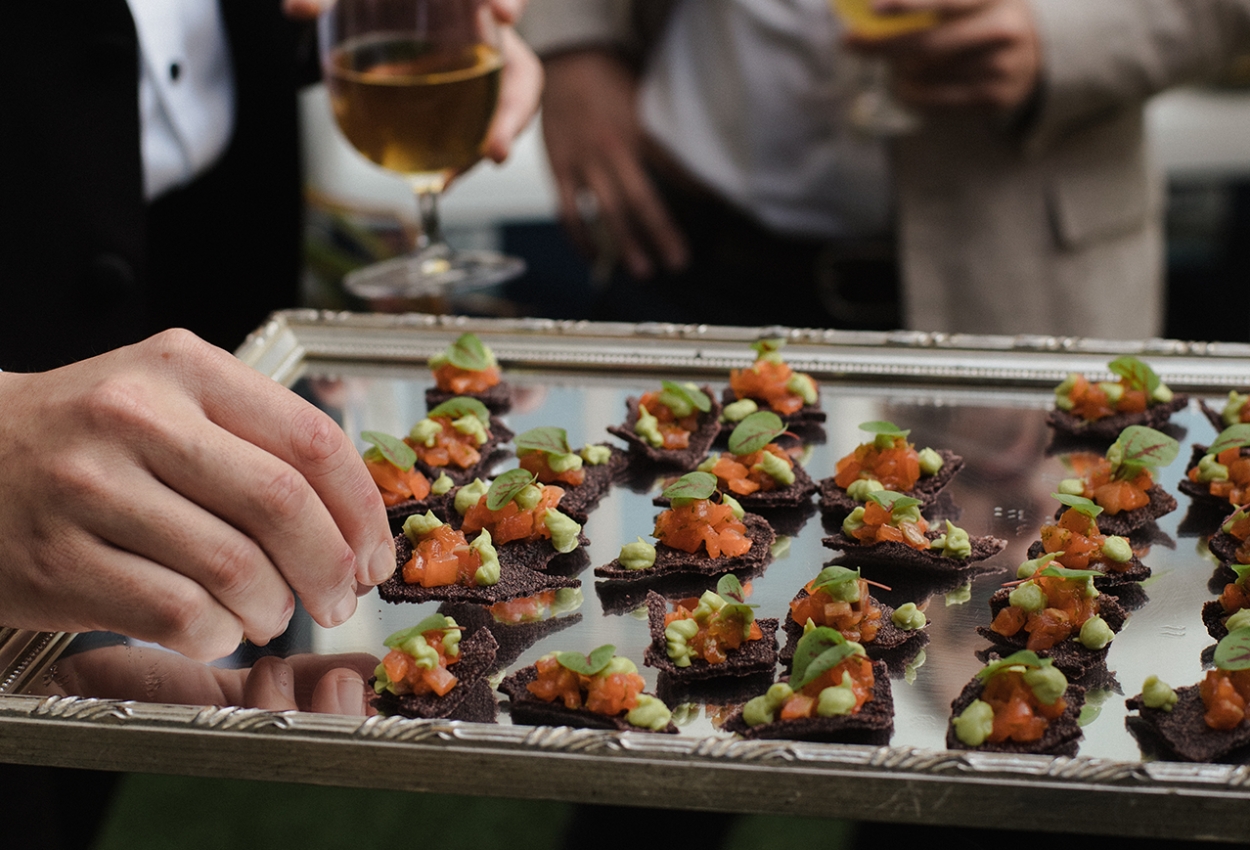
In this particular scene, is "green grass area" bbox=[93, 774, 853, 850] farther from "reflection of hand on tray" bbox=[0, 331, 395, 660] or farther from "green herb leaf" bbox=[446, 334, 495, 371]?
"reflection of hand on tray" bbox=[0, 331, 395, 660]

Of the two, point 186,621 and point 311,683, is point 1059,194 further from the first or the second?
point 186,621

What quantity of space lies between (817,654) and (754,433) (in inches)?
19.4

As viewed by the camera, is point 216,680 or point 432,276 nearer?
point 216,680

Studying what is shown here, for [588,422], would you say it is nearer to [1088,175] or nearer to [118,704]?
[118,704]

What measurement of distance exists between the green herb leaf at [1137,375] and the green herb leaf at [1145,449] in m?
0.19

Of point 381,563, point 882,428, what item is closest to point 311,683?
point 381,563

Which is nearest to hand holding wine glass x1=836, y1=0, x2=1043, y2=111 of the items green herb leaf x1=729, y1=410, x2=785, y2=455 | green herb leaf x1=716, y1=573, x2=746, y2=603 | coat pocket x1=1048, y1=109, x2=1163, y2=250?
coat pocket x1=1048, y1=109, x2=1163, y2=250

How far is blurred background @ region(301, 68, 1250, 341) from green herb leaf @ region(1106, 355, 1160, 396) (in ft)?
6.99

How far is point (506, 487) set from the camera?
148 cm

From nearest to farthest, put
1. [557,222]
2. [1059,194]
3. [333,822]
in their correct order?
[1059,194]
[333,822]
[557,222]

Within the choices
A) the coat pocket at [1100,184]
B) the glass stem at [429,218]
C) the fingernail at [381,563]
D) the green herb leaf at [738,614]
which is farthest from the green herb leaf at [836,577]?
the coat pocket at [1100,184]

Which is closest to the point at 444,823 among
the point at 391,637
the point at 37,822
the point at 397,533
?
the point at 37,822

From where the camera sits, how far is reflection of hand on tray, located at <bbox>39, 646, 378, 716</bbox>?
120cm

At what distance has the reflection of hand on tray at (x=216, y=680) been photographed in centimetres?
120
